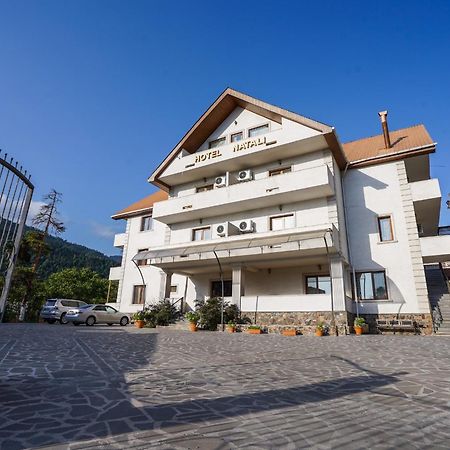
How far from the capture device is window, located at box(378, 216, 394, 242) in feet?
55.4

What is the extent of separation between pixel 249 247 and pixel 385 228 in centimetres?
734

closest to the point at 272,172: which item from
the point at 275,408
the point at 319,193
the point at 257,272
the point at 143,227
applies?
the point at 319,193

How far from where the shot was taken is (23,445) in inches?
101

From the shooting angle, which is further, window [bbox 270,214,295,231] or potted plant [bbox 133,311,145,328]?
window [bbox 270,214,295,231]

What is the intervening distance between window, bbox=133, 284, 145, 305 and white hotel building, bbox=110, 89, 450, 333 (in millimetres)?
437

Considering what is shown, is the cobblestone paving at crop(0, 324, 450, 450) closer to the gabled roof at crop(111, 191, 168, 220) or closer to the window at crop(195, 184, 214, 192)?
the window at crop(195, 184, 214, 192)

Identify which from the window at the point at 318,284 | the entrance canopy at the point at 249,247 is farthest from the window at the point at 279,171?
the window at the point at 318,284

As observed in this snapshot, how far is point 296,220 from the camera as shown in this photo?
18188 millimetres

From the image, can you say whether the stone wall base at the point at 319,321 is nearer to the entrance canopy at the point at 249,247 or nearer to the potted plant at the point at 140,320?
the entrance canopy at the point at 249,247

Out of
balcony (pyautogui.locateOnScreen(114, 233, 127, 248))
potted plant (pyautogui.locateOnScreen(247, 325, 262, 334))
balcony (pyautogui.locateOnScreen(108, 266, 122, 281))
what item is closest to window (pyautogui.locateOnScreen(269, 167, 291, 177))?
potted plant (pyautogui.locateOnScreen(247, 325, 262, 334))

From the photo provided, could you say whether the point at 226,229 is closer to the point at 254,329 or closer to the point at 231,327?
the point at 231,327

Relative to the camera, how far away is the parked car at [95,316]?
19.9 meters

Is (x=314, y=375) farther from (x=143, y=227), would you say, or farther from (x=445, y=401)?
(x=143, y=227)

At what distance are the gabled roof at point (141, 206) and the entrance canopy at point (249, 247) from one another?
5958 mm
